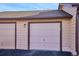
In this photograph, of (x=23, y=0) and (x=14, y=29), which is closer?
(x=23, y=0)

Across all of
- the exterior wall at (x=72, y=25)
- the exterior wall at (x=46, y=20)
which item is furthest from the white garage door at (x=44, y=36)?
the exterior wall at (x=72, y=25)

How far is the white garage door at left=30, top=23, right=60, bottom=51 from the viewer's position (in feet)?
17.1

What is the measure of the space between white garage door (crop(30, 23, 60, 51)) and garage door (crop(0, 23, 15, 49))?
49cm

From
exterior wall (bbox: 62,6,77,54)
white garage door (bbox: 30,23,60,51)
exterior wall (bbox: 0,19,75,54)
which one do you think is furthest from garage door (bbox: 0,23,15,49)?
exterior wall (bbox: 62,6,77,54)

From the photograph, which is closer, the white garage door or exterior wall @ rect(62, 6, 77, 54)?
the white garage door

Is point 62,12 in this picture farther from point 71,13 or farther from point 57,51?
point 57,51

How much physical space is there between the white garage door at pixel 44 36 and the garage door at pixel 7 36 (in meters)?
0.49

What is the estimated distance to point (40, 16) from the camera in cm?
513

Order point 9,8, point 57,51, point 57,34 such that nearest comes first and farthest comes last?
point 9,8, point 57,51, point 57,34

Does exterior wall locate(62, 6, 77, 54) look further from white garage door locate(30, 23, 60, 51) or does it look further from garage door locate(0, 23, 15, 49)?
garage door locate(0, 23, 15, 49)

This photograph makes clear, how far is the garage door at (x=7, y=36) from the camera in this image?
5.12 meters

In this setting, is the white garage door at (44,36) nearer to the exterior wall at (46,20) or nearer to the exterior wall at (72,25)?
the exterior wall at (46,20)

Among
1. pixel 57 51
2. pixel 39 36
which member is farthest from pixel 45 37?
pixel 57 51

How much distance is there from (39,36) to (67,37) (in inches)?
29.1
